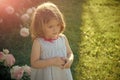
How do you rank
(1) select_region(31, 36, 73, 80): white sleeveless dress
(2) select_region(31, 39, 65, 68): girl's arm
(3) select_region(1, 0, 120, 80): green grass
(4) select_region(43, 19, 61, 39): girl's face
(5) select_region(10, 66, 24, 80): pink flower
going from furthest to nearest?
(3) select_region(1, 0, 120, 80): green grass → (5) select_region(10, 66, 24, 80): pink flower → (1) select_region(31, 36, 73, 80): white sleeveless dress → (2) select_region(31, 39, 65, 68): girl's arm → (4) select_region(43, 19, 61, 39): girl's face

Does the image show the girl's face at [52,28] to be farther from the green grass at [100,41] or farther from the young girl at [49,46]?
the green grass at [100,41]

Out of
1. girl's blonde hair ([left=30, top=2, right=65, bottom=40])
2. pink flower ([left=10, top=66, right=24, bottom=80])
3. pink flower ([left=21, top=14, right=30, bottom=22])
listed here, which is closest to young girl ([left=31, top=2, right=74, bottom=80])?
girl's blonde hair ([left=30, top=2, right=65, bottom=40])

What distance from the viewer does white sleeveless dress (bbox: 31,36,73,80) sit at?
13.7 ft

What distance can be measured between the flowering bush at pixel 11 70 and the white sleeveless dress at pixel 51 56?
0.98 ft

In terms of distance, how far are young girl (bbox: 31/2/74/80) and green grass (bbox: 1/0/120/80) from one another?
1.73 meters

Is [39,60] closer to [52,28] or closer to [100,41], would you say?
[52,28]

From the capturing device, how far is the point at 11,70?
461 cm

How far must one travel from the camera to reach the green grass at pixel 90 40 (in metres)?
6.34

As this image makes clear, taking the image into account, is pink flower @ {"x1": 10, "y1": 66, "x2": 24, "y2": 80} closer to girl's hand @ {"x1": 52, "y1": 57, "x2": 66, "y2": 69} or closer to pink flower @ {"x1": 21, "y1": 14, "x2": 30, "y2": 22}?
girl's hand @ {"x1": 52, "y1": 57, "x2": 66, "y2": 69}

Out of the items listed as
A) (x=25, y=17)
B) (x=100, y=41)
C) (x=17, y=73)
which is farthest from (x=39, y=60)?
(x=100, y=41)

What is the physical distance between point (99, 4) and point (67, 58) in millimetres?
6798

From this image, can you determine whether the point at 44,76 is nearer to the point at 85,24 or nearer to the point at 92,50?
the point at 92,50

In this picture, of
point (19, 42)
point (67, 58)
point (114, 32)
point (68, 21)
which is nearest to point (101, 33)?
point (114, 32)

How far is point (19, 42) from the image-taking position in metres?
6.91
